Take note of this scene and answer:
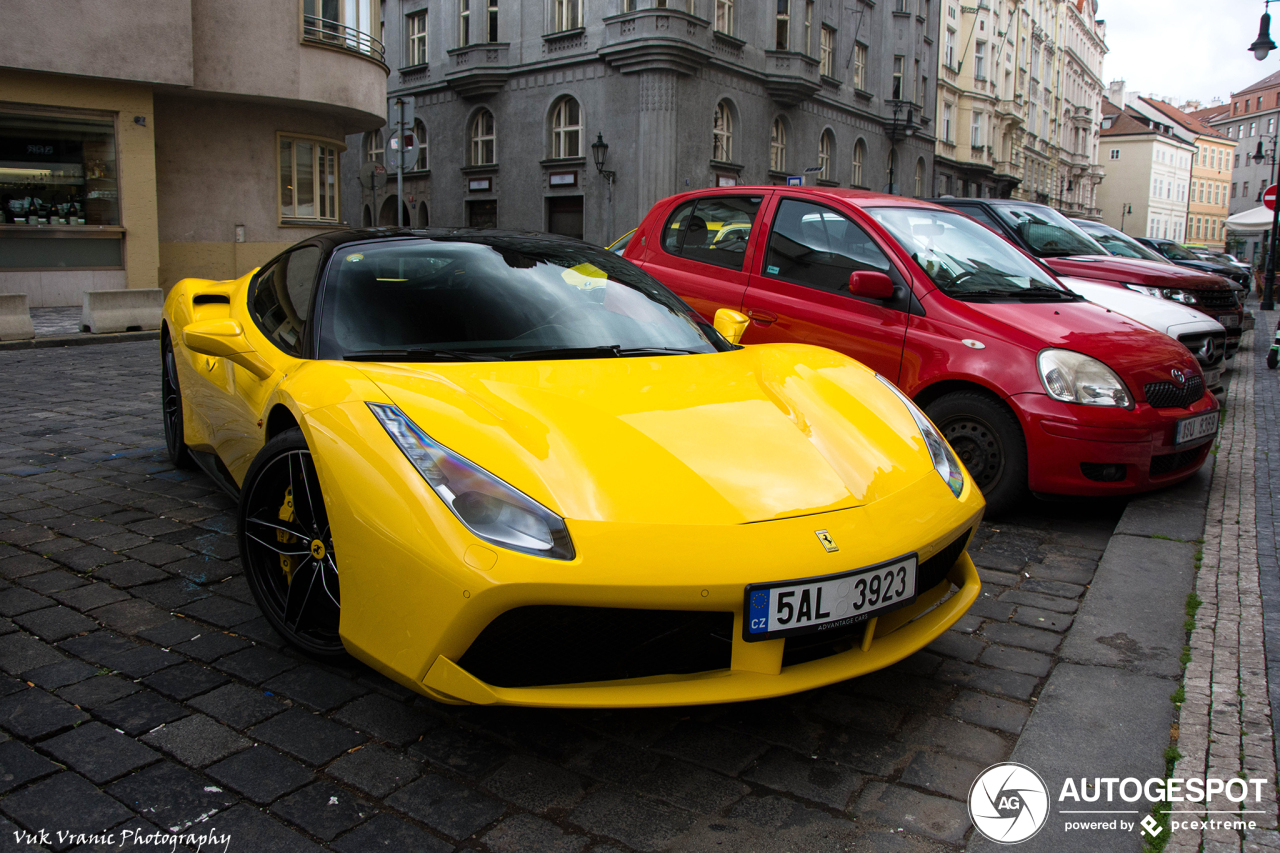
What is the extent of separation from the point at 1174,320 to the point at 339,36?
55.3 ft

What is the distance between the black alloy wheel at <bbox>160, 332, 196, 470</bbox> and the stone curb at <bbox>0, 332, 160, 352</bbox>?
7.01 m

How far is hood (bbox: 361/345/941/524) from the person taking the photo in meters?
2.22

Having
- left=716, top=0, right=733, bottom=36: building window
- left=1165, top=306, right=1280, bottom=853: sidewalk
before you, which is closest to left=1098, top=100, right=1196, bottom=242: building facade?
left=716, top=0, right=733, bottom=36: building window

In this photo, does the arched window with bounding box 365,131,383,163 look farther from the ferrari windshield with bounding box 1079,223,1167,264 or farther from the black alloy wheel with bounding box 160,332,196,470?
the black alloy wheel with bounding box 160,332,196,470

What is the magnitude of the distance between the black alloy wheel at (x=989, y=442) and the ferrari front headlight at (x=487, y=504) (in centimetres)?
286

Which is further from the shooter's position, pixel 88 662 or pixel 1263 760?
pixel 88 662

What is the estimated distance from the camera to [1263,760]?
2.26 m

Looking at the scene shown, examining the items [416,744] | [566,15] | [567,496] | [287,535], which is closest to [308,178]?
[566,15]

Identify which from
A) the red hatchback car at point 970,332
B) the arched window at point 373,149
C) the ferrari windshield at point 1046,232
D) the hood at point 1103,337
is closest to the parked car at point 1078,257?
the ferrari windshield at point 1046,232

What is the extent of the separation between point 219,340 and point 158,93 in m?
16.3

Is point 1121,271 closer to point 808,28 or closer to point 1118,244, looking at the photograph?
point 1118,244

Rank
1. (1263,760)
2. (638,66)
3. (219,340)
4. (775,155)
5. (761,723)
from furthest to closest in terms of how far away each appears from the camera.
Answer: (775,155), (638,66), (219,340), (761,723), (1263,760)

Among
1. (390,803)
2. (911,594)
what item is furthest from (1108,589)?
(390,803)

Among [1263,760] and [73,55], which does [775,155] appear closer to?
[73,55]
